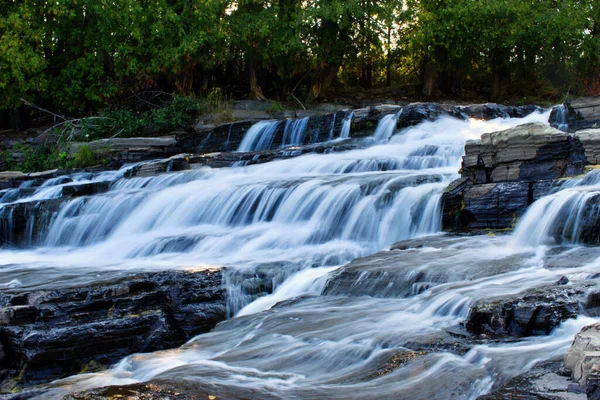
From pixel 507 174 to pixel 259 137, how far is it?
29.0 feet

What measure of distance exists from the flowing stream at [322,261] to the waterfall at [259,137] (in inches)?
119

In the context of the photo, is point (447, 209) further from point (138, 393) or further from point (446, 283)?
point (138, 393)

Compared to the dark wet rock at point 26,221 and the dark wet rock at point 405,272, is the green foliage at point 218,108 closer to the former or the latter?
the dark wet rock at point 26,221

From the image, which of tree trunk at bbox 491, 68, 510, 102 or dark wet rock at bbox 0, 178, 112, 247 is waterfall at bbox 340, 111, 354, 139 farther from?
tree trunk at bbox 491, 68, 510, 102

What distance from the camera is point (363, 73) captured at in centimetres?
2805

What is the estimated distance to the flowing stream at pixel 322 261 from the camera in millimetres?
5090

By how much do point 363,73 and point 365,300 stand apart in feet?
71.9

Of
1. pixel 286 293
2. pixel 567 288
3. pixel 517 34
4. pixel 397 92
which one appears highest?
pixel 517 34

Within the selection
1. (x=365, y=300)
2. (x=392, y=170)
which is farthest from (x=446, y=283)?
(x=392, y=170)

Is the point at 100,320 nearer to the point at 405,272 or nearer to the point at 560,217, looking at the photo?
the point at 405,272

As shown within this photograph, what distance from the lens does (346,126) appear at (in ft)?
55.8

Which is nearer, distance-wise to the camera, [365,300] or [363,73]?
[365,300]

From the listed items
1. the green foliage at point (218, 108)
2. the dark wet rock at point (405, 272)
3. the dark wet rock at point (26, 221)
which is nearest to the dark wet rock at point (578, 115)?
the dark wet rock at point (405, 272)

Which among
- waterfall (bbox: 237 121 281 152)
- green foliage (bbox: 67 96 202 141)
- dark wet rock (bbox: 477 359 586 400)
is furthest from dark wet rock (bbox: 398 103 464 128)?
dark wet rock (bbox: 477 359 586 400)
